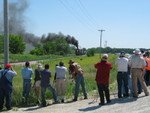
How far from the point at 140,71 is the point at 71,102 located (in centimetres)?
311

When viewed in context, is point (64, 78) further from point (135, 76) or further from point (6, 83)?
point (135, 76)

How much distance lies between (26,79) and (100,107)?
133 inches

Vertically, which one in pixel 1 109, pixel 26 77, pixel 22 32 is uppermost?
pixel 22 32

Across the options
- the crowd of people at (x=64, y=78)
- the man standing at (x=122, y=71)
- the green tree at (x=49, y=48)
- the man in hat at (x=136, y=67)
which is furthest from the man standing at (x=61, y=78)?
the green tree at (x=49, y=48)

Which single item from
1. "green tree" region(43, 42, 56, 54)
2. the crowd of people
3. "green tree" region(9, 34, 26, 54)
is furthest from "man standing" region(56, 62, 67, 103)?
"green tree" region(43, 42, 56, 54)

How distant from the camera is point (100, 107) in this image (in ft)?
31.8

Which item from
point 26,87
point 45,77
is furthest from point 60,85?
point 26,87

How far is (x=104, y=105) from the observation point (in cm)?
999

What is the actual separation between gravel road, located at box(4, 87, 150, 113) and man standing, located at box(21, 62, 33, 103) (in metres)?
0.85

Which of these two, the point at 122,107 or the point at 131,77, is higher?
the point at 131,77

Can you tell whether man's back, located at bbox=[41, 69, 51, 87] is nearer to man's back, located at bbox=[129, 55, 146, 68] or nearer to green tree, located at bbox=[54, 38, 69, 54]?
man's back, located at bbox=[129, 55, 146, 68]

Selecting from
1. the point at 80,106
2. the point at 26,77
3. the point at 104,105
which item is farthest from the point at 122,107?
the point at 26,77

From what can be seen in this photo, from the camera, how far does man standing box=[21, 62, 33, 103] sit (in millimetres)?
11133

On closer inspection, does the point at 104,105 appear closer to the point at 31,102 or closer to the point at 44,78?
the point at 44,78
